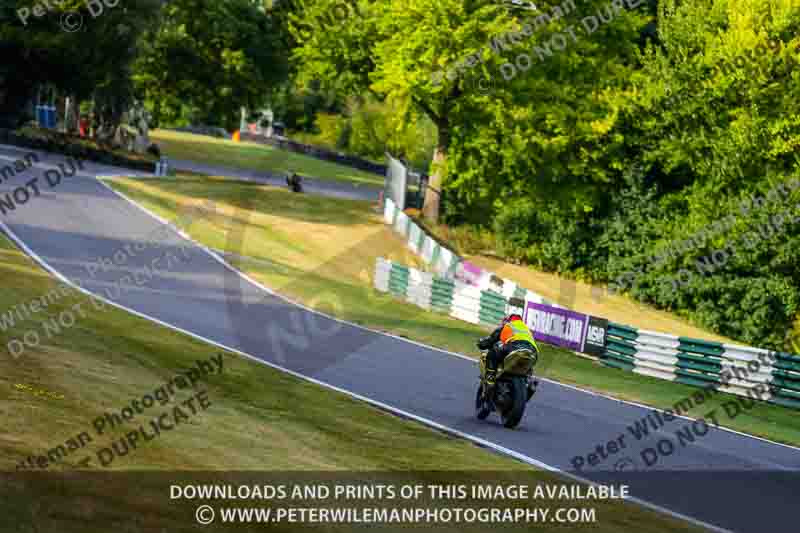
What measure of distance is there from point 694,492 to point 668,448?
3.11 meters

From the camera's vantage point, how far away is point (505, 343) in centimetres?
1464

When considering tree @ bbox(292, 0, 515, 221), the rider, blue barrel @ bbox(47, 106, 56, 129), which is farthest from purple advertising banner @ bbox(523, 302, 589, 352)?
blue barrel @ bbox(47, 106, 56, 129)

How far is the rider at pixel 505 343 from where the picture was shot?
1449cm

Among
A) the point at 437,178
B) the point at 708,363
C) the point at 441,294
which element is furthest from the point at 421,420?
the point at 437,178

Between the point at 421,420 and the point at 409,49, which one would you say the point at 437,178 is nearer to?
the point at 409,49

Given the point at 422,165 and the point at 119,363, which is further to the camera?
the point at 422,165

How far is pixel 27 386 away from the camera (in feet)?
36.7

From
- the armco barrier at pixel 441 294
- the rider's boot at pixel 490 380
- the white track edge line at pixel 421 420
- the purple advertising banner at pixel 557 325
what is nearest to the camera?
the white track edge line at pixel 421 420

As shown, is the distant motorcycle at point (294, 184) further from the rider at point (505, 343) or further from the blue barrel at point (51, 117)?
the rider at point (505, 343)

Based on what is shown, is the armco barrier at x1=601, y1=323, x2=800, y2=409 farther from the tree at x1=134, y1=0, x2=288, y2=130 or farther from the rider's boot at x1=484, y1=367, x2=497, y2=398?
the tree at x1=134, y1=0, x2=288, y2=130

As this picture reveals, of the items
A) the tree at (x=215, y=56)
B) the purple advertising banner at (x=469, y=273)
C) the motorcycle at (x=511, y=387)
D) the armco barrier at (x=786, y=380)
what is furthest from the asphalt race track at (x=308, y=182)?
the motorcycle at (x=511, y=387)

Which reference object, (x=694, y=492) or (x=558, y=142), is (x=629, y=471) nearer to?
(x=694, y=492)

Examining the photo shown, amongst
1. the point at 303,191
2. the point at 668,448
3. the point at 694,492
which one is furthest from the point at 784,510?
the point at 303,191

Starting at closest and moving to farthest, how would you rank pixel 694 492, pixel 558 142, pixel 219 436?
1. pixel 219 436
2. pixel 694 492
3. pixel 558 142
